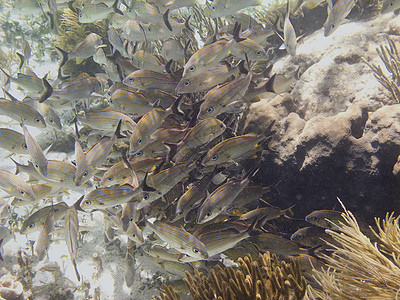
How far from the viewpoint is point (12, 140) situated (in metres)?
3.35

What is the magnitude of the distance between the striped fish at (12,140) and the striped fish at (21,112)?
0.55m

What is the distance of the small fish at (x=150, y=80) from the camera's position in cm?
324

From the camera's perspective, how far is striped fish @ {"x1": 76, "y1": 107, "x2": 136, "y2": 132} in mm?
3119

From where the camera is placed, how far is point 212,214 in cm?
262

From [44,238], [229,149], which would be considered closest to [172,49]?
[229,149]

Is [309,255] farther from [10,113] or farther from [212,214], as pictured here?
[10,113]

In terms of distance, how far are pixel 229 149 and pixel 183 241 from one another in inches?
44.8

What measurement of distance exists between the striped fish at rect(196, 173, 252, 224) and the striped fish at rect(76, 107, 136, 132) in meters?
1.46

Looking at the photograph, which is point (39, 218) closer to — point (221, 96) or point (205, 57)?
point (221, 96)

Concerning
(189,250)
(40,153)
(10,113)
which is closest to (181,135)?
(189,250)

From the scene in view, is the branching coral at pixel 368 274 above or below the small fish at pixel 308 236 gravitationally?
above

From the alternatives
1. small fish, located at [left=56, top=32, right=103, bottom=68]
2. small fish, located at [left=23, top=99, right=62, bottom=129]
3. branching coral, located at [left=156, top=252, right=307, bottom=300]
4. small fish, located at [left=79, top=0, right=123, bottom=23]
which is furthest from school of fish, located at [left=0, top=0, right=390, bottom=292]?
small fish, located at [left=79, top=0, right=123, bottom=23]

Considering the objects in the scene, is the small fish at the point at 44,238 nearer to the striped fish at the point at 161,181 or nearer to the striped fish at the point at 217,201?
the striped fish at the point at 161,181

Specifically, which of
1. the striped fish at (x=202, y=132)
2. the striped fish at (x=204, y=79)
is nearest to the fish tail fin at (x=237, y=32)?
the striped fish at (x=204, y=79)
